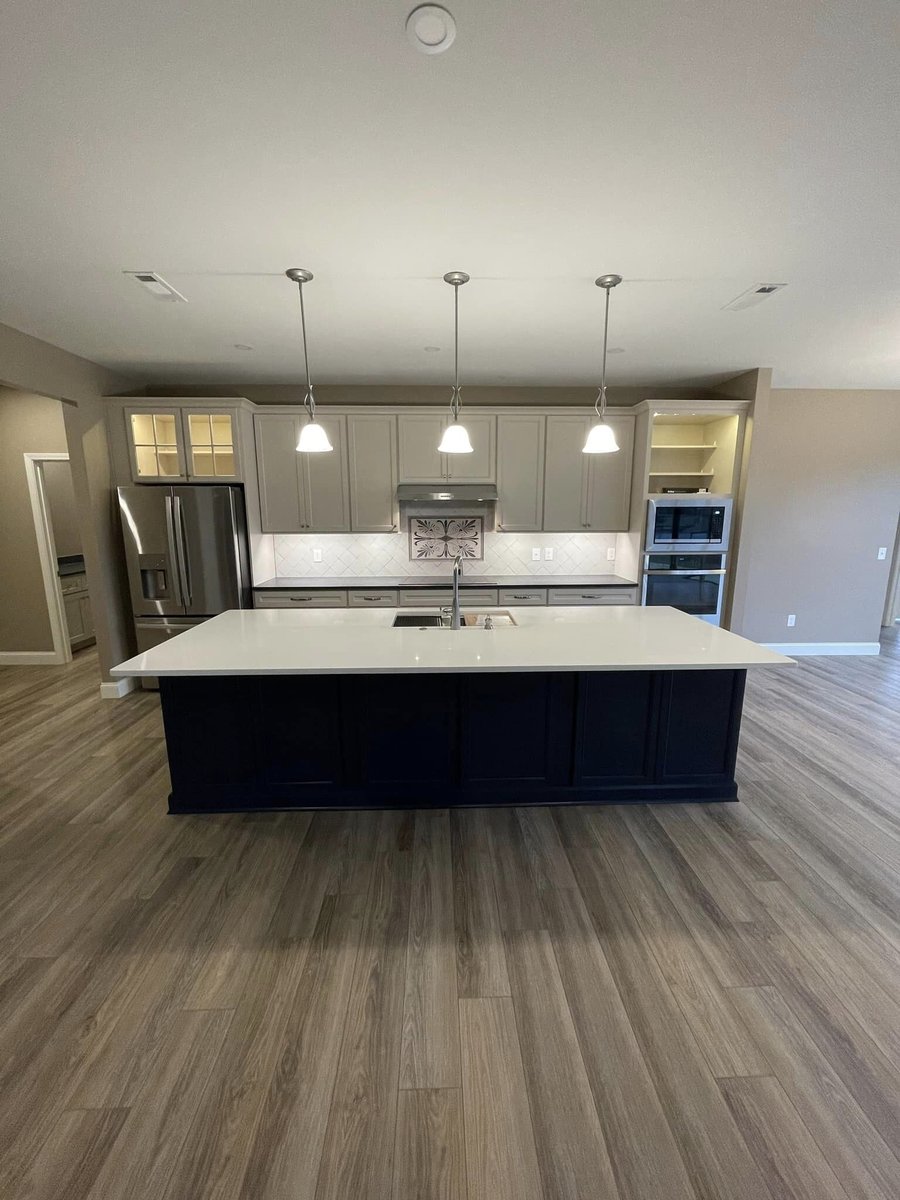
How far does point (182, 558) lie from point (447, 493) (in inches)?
93.5

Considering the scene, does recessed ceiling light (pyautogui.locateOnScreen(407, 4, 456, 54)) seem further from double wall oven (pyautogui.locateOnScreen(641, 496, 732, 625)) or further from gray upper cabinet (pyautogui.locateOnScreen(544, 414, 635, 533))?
double wall oven (pyautogui.locateOnScreen(641, 496, 732, 625))

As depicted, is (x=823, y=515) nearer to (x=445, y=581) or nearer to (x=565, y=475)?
(x=565, y=475)

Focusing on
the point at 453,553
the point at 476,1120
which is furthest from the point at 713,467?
the point at 476,1120

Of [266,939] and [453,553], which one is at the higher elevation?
[453,553]

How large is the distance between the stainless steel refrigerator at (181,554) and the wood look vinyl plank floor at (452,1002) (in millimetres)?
1799

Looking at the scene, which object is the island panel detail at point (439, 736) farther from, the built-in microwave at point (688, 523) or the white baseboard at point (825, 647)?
the white baseboard at point (825, 647)

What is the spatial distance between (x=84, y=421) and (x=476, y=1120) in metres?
4.77

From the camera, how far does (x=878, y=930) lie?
1741mm

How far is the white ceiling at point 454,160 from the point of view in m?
1.12

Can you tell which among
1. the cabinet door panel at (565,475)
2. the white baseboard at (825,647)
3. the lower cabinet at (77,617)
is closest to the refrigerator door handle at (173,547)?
the lower cabinet at (77,617)

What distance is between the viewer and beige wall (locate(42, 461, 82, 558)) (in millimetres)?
4824

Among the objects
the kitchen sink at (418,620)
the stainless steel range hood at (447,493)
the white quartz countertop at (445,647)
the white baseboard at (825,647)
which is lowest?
the white baseboard at (825,647)

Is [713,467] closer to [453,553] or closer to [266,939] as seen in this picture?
[453,553]

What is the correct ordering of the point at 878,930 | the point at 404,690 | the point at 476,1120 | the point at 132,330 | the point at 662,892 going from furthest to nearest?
1. the point at 132,330
2. the point at 404,690
3. the point at 662,892
4. the point at 878,930
5. the point at 476,1120
